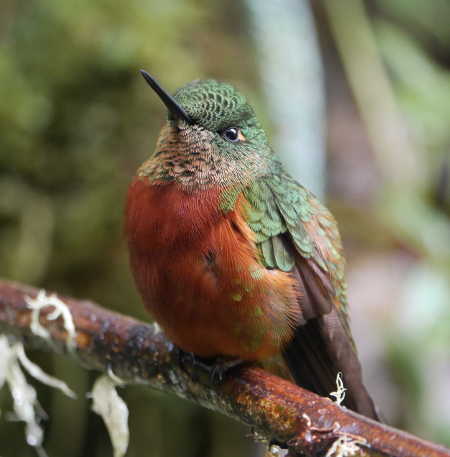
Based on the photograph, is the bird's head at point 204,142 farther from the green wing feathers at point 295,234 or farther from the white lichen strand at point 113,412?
the white lichen strand at point 113,412

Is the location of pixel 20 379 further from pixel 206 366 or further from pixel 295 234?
pixel 295 234

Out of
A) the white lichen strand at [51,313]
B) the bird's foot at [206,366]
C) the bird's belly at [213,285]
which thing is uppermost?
the bird's belly at [213,285]

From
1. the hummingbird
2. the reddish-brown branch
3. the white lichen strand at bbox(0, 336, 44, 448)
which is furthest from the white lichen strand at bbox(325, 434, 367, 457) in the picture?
the white lichen strand at bbox(0, 336, 44, 448)

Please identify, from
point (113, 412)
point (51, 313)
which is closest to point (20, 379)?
point (51, 313)

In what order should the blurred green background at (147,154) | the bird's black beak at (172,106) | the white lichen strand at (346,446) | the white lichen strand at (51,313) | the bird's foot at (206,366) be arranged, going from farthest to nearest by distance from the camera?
1. the blurred green background at (147,154)
2. the white lichen strand at (51,313)
3. the bird's foot at (206,366)
4. the bird's black beak at (172,106)
5. the white lichen strand at (346,446)

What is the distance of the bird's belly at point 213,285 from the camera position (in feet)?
A: 6.01

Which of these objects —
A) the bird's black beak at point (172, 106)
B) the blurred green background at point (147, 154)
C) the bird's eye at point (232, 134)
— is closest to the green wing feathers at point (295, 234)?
the bird's eye at point (232, 134)

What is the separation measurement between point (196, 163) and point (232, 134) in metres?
0.16

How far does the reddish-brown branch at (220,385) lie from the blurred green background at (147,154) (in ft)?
4.46

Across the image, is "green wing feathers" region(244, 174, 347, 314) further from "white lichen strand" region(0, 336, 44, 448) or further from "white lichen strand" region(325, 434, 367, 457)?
"white lichen strand" region(0, 336, 44, 448)

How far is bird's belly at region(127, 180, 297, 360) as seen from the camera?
183 centimetres

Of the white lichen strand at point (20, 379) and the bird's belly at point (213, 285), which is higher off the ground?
the bird's belly at point (213, 285)

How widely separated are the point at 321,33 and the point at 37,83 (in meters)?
3.60

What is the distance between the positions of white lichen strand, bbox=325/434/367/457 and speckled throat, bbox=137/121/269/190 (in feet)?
2.60
